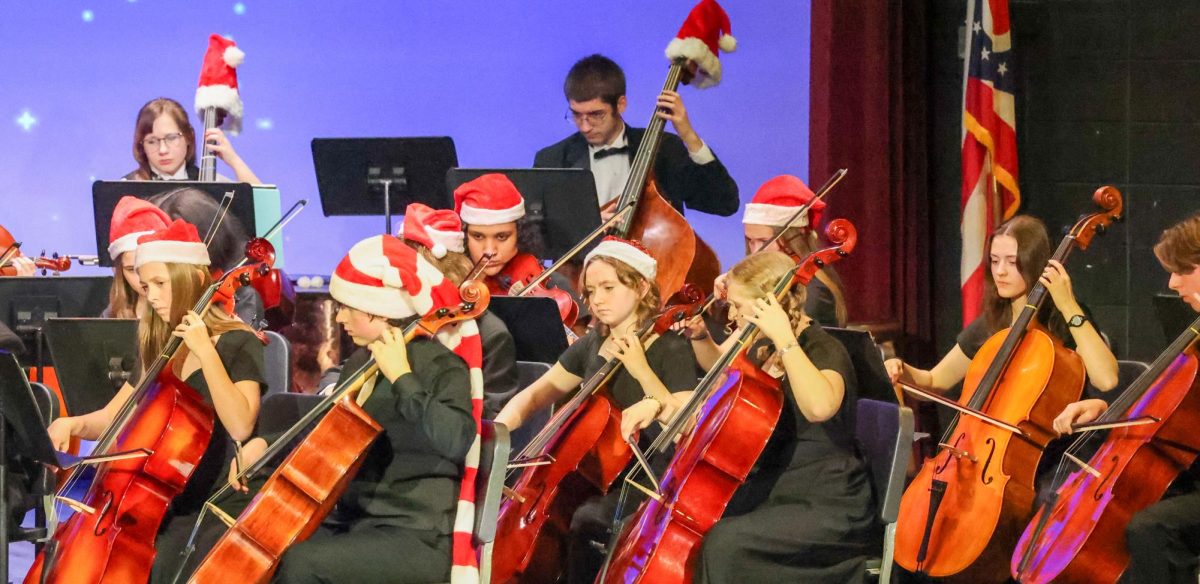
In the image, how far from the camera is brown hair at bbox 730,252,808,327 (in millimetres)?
2893

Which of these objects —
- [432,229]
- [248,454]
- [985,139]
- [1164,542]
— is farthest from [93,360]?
[985,139]

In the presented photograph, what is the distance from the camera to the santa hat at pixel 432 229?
3.55m

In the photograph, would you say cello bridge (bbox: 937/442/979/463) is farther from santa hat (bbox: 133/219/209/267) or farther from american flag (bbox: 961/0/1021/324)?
american flag (bbox: 961/0/1021/324)

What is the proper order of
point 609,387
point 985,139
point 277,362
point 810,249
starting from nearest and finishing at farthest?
point 609,387
point 277,362
point 810,249
point 985,139

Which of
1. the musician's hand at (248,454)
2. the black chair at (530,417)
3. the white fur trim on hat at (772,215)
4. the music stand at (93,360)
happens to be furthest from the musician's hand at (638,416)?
the music stand at (93,360)

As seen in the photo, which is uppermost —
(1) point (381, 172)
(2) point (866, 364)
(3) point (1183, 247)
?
(1) point (381, 172)

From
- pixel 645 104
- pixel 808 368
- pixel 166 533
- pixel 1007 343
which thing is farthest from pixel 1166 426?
pixel 645 104

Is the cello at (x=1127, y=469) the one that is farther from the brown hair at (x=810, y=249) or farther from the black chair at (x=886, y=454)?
the brown hair at (x=810, y=249)

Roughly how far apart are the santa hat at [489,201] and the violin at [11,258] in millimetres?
1350

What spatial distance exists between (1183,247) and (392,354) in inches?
65.8

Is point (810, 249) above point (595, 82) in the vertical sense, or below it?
below

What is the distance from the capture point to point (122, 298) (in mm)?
3662

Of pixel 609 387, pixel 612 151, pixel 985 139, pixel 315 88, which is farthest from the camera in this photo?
pixel 315 88

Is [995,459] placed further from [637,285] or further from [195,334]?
[195,334]
